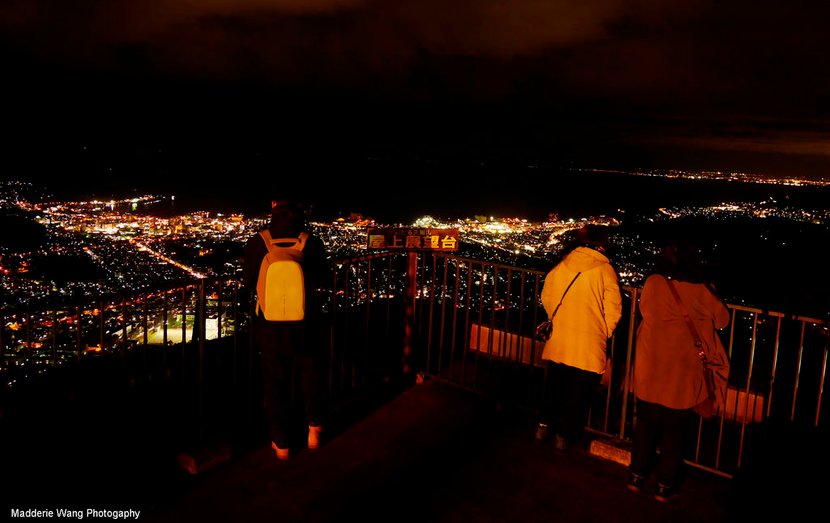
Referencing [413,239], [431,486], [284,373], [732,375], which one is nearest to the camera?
[431,486]

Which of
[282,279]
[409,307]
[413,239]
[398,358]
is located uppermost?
[413,239]

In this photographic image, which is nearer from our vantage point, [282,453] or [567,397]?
[282,453]

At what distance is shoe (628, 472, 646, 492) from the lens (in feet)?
13.2

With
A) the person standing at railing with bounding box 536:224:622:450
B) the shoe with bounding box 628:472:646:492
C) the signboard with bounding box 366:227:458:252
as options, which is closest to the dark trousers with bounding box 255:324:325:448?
the signboard with bounding box 366:227:458:252

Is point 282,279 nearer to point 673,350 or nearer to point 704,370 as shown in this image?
point 673,350

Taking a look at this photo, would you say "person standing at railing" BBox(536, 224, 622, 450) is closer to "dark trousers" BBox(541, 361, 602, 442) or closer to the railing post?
"dark trousers" BBox(541, 361, 602, 442)

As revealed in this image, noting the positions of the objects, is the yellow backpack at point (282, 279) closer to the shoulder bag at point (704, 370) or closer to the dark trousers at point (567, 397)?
the dark trousers at point (567, 397)

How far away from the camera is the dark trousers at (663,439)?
12.5ft

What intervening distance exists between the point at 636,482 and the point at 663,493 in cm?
21

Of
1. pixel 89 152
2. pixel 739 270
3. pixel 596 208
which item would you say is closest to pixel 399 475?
pixel 739 270

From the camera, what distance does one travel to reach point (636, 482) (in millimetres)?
4051

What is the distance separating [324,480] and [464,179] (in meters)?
77.1

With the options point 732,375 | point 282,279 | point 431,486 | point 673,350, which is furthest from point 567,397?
point 732,375

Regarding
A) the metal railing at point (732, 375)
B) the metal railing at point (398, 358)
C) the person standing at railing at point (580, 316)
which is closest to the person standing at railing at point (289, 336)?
the metal railing at point (398, 358)
